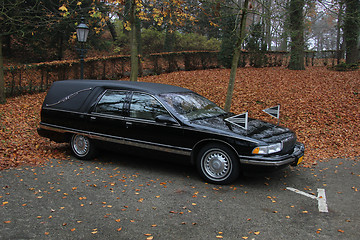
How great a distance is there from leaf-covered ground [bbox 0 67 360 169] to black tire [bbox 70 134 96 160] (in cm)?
42

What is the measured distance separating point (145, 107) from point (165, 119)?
60cm

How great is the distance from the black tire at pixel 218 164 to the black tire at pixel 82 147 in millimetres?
A: 2434

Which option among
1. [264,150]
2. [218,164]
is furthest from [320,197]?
[218,164]

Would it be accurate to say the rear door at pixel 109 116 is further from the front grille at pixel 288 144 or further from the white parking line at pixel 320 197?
the white parking line at pixel 320 197

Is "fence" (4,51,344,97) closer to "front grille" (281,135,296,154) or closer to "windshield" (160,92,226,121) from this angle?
"windshield" (160,92,226,121)

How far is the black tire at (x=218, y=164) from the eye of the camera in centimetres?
518

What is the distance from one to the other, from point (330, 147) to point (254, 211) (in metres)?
4.75

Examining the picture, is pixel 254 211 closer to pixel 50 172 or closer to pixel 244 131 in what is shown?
pixel 244 131

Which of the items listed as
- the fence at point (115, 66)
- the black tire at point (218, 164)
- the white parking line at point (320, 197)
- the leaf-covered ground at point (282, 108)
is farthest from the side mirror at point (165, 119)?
the fence at point (115, 66)

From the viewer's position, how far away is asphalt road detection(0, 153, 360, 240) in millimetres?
3729

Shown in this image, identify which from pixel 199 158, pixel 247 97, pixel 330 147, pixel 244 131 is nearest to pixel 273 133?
pixel 244 131

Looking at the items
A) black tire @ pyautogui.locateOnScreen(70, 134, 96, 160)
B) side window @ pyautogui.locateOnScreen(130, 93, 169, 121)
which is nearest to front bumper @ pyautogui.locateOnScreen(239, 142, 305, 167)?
side window @ pyautogui.locateOnScreen(130, 93, 169, 121)

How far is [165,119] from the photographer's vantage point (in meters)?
5.55

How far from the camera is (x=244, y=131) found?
5344 millimetres
